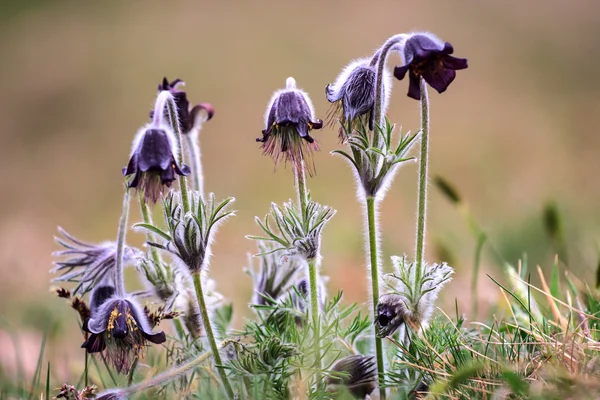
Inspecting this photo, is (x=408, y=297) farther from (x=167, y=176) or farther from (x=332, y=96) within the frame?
(x=167, y=176)

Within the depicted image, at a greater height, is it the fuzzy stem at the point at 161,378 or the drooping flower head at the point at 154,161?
the drooping flower head at the point at 154,161

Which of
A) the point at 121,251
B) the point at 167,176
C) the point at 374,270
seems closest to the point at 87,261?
the point at 121,251

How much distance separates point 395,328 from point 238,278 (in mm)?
2855

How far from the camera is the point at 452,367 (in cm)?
230

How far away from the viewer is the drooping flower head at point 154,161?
2273mm

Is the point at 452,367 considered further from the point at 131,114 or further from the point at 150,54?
the point at 150,54

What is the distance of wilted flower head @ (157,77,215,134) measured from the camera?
9.28 ft

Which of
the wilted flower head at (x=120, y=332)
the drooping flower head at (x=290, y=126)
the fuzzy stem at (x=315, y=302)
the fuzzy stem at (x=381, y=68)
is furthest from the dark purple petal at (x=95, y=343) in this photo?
the fuzzy stem at (x=381, y=68)

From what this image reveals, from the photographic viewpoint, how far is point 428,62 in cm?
237

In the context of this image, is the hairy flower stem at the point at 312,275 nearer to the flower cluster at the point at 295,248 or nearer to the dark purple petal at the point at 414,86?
the flower cluster at the point at 295,248

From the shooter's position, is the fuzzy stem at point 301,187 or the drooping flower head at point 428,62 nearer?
the drooping flower head at point 428,62

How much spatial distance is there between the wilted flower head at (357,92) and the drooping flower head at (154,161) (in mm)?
629

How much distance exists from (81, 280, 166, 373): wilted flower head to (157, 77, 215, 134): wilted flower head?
0.81 meters

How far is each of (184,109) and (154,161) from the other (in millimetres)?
633
